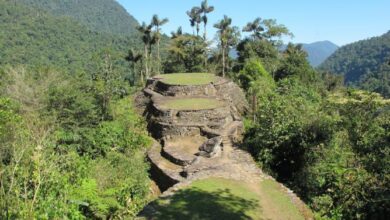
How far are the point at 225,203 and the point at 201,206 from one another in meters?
0.68

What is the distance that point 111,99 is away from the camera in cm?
2281

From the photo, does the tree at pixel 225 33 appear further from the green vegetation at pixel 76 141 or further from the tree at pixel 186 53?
the green vegetation at pixel 76 141

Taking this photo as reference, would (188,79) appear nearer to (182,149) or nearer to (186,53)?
(182,149)

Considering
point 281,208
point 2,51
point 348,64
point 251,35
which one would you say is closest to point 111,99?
point 281,208

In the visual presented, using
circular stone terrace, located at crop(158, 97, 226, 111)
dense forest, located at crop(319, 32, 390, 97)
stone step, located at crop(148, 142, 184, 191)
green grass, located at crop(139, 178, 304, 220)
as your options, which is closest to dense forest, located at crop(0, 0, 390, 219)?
stone step, located at crop(148, 142, 184, 191)

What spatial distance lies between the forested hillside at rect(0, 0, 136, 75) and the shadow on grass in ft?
175

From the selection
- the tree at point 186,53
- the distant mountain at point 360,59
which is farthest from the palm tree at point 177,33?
the distant mountain at point 360,59

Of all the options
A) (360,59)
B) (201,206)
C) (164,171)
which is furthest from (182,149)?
Answer: (360,59)

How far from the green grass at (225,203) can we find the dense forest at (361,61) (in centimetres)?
8507

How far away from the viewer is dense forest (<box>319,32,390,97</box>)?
110062 millimetres

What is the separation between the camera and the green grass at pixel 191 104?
22078mm

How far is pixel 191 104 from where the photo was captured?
891 inches

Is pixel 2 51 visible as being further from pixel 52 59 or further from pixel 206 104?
pixel 206 104

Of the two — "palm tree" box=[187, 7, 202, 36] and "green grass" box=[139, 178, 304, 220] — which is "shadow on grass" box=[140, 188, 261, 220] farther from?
"palm tree" box=[187, 7, 202, 36]
